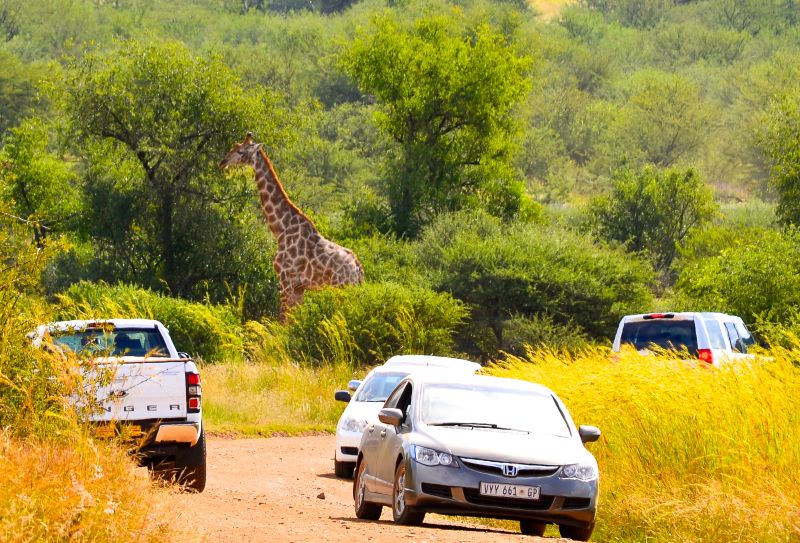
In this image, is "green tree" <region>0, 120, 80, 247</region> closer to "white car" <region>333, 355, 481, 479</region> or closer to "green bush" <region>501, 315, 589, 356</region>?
"green bush" <region>501, 315, 589, 356</region>

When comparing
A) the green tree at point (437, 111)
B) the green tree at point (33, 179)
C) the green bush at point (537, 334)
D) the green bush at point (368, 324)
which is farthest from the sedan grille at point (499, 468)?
the green tree at point (33, 179)

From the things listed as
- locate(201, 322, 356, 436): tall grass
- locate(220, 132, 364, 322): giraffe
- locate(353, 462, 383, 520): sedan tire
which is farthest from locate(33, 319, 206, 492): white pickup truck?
locate(220, 132, 364, 322): giraffe

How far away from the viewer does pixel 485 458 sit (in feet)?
38.7

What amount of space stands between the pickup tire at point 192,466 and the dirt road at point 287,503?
19 cm

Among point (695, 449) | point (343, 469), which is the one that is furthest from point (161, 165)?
point (695, 449)

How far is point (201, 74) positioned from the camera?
37.9 m

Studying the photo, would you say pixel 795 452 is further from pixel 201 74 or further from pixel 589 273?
pixel 201 74

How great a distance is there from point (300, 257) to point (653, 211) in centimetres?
2439

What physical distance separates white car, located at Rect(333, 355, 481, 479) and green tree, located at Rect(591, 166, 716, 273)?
110ft

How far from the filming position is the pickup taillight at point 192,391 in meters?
13.8

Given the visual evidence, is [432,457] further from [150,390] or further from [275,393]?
[275,393]

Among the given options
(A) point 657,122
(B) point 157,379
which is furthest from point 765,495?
(A) point 657,122

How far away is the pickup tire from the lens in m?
14.1

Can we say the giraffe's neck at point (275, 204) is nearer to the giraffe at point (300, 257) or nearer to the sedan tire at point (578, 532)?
the giraffe at point (300, 257)
